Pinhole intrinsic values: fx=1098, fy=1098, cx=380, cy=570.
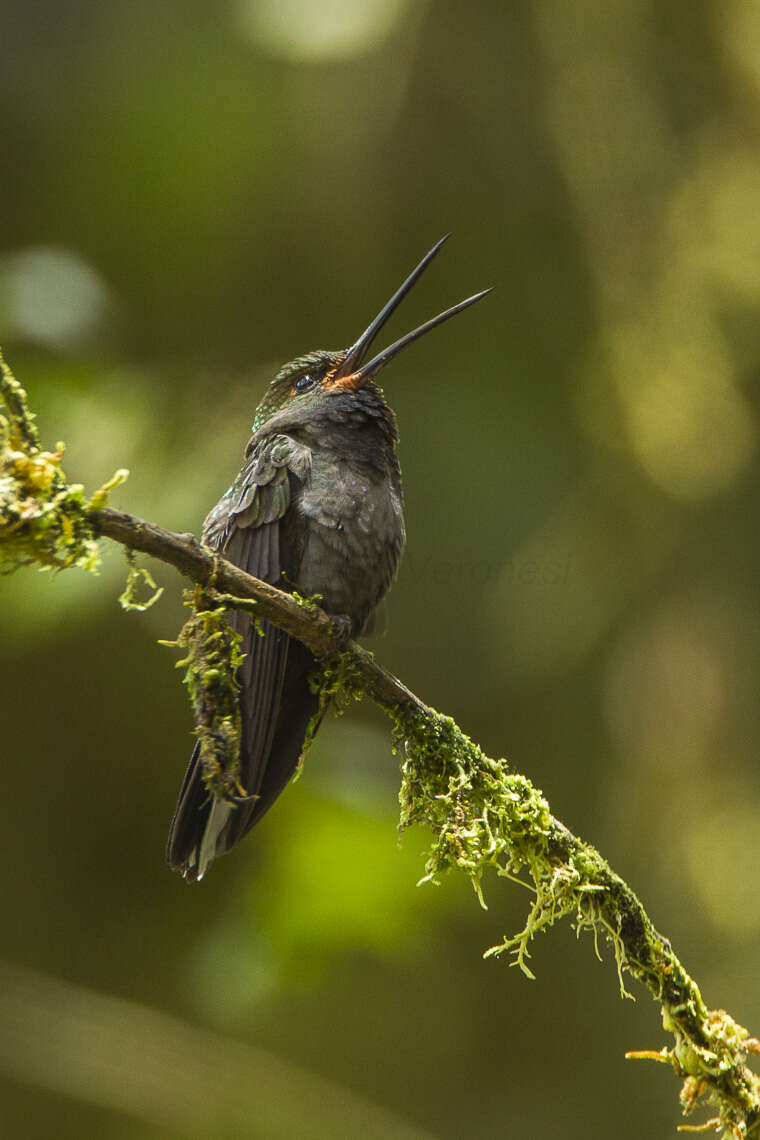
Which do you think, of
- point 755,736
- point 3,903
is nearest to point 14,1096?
point 3,903

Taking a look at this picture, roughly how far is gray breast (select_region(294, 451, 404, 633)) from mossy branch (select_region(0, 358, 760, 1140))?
1.12ft

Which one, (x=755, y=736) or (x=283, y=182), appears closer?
(x=755, y=736)

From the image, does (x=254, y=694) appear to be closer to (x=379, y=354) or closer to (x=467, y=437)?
(x=379, y=354)

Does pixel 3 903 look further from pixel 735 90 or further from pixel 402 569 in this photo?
pixel 735 90

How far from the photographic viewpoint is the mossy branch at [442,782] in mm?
1690

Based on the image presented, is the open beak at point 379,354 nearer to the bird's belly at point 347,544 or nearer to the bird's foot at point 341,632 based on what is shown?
the bird's belly at point 347,544

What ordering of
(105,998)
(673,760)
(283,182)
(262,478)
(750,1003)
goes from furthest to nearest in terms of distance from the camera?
(283,182) → (673,760) → (750,1003) → (105,998) → (262,478)

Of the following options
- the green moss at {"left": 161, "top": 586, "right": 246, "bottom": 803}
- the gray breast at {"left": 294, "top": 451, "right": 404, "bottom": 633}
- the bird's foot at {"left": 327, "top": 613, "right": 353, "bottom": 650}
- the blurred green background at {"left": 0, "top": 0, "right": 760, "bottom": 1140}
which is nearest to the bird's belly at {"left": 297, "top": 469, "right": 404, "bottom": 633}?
the gray breast at {"left": 294, "top": 451, "right": 404, "bottom": 633}

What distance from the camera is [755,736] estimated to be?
5.04 m

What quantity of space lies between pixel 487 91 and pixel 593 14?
70cm

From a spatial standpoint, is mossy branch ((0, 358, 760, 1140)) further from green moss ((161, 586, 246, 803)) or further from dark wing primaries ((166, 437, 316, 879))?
dark wing primaries ((166, 437, 316, 879))

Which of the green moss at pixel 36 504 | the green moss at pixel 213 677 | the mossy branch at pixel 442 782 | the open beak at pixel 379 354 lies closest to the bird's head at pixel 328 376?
the open beak at pixel 379 354

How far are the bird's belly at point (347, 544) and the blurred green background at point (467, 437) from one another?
Answer: 1.21 m

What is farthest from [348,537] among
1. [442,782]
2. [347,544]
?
[442,782]
